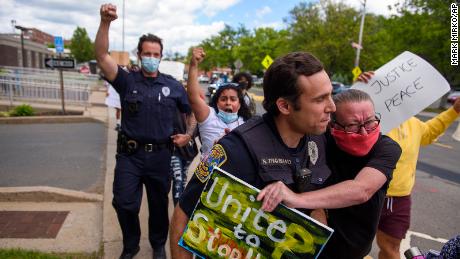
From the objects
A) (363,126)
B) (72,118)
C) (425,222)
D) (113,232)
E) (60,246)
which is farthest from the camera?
(72,118)

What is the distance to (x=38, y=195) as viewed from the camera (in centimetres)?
443

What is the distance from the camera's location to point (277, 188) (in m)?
1.37

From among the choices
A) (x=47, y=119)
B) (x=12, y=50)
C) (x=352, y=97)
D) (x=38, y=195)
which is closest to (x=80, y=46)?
(x=12, y=50)

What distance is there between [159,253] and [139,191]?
0.63 meters

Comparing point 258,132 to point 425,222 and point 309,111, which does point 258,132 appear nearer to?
point 309,111

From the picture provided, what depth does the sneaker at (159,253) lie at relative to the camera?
132 inches

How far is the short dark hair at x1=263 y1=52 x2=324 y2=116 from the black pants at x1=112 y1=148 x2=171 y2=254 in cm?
190

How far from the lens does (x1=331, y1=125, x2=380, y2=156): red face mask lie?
1706mm

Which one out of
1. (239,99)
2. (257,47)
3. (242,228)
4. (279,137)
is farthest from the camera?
(257,47)

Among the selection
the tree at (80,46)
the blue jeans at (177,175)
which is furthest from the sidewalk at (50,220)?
the tree at (80,46)

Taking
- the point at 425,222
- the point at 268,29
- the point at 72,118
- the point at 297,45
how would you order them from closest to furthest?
the point at 425,222
the point at 72,118
the point at 297,45
the point at 268,29

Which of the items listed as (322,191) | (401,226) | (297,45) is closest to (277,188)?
(322,191)

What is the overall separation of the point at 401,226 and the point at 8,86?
14.9m

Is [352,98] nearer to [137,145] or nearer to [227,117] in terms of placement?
[227,117]
